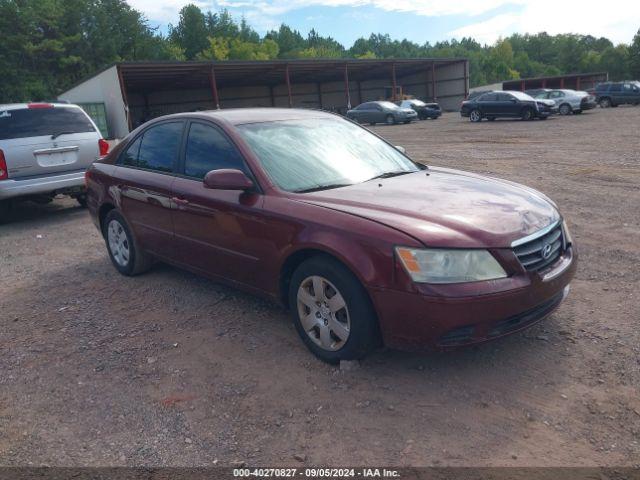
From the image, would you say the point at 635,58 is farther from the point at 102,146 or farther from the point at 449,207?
the point at 449,207

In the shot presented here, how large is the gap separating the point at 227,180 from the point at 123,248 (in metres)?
2.38

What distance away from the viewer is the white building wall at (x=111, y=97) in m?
29.9

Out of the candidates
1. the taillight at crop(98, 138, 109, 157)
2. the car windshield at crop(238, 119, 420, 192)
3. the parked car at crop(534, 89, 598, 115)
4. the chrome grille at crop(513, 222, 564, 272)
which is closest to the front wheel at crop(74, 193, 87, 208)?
the taillight at crop(98, 138, 109, 157)

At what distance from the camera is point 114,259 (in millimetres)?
5898

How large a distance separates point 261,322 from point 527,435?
220 cm

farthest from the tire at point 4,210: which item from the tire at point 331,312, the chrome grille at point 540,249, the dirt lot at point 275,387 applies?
the chrome grille at point 540,249

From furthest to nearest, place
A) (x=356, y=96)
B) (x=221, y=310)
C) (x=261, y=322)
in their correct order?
1. (x=356, y=96)
2. (x=221, y=310)
3. (x=261, y=322)

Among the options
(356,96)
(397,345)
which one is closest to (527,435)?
(397,345)

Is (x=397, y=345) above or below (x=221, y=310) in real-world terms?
above

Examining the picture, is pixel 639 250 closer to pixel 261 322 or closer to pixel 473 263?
pixel 473 263

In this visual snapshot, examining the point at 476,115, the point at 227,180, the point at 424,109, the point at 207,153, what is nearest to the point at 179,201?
the point at 207,153

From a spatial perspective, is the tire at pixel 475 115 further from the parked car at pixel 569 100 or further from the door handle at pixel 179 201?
the door handle at pixel 179 201

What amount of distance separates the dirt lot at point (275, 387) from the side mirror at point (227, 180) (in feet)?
3.75

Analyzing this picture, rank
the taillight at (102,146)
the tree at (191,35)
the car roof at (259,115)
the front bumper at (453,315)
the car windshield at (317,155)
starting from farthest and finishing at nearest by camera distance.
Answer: the tree at (191,35) → the taillight at (102,146) → the car roof at (259,115) → the car windshield at (317,155) → the front bumper at (453,315)
